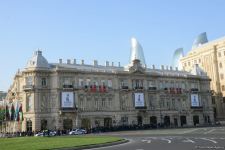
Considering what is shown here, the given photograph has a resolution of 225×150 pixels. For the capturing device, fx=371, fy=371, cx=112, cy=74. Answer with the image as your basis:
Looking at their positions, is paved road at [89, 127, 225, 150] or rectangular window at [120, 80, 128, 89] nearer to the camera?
paved road at [89, 127, 225, 150]

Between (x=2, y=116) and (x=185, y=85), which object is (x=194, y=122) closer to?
(x=185, y=85)

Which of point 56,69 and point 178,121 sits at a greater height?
point 56,69

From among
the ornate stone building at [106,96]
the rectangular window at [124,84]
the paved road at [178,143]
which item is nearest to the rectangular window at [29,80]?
the ornate stone building at [106,96]

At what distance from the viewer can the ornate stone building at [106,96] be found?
87688mm

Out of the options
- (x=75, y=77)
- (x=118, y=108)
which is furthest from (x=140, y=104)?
(x=75, y=77)

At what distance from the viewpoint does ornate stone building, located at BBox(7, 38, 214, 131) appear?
87.7 meters

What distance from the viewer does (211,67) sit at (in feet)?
442

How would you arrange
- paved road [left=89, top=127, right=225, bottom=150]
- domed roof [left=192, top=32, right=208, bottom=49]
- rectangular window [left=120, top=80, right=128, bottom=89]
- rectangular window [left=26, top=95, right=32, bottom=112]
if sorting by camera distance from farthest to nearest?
domed roof [left=192, top=32, right=208, bottom=49] → rectangular window [left=120, top=80, right=128, bottom=89] → rectangular window [left=26, top=95, right=32, bottom=112] → paved road [left=89, top=127, right=225, bottom=150]

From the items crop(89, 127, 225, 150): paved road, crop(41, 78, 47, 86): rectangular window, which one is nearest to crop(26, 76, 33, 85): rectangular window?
crop(41, 78, 47, 86): rectangular window

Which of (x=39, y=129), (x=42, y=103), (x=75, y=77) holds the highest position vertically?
(x=75, y=77)

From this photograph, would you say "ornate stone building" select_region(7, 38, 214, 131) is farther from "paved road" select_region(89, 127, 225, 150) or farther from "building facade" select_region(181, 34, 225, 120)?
"paved road" select_region(89, 127, 225, 150)

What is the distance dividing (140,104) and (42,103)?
27054 mm

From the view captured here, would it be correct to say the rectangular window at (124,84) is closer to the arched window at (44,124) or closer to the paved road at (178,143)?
the arched window at (44,124)

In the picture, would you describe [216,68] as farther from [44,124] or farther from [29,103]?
[29,103]
